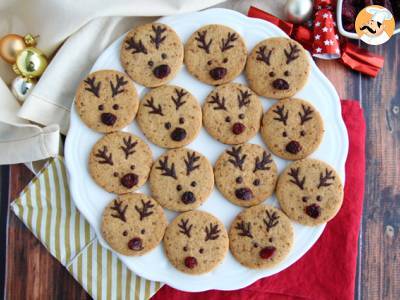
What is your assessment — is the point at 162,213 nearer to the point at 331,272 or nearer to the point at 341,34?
the point at 331,272

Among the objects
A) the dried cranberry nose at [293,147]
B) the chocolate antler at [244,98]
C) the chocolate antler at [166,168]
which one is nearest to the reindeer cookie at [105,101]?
the chocolate antler at [166,168]

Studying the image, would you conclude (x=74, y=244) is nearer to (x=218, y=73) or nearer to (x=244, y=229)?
(x=244, y=229)

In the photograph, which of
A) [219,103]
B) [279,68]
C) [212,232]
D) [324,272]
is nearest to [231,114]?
[219,103]

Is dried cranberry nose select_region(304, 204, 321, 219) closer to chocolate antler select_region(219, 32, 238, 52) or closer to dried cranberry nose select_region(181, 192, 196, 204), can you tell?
dried cranberry nose select_region(181, 192, 196, 204)

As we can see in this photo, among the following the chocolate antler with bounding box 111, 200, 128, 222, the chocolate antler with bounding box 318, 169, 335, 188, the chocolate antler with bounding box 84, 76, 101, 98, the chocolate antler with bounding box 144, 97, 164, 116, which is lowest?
the chocolate antler with bounding box 318, 169, 335, 188

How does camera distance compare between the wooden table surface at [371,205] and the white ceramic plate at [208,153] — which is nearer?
the white ceramic plate at [208,153]

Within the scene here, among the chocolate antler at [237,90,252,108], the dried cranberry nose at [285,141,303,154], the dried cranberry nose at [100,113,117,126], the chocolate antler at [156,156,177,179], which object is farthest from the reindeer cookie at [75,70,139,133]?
the dried cranberry nose at [285,141,303,154]

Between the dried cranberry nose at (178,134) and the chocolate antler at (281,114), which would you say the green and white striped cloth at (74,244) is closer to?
the dried cranberry nose at (178,134)
